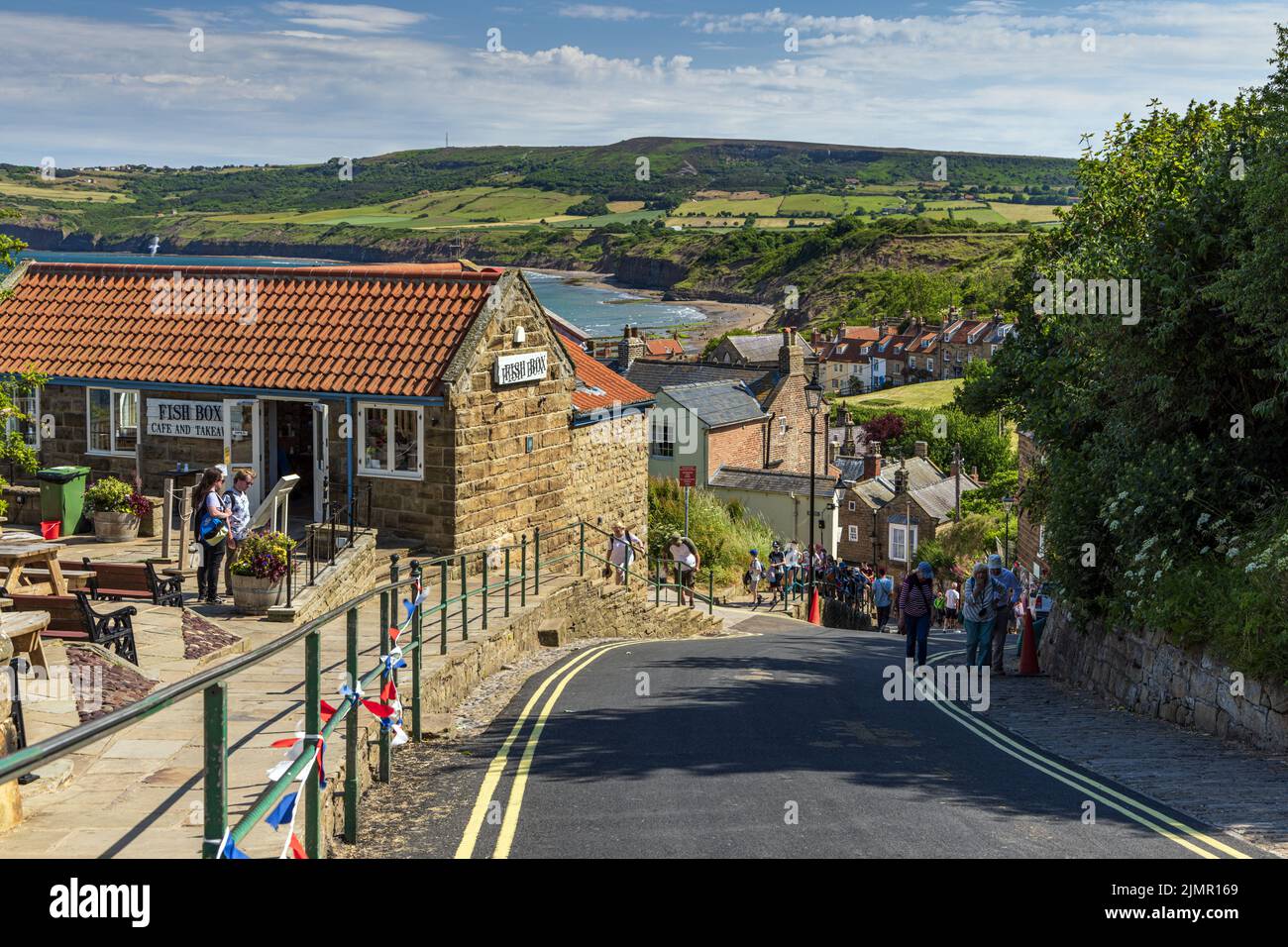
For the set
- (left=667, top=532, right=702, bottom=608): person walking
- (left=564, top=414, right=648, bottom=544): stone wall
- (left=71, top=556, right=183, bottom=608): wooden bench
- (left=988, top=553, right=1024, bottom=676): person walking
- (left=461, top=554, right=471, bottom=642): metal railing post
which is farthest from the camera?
(left=667, top=532, right=702, bottom=608): person walking

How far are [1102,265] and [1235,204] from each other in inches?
107

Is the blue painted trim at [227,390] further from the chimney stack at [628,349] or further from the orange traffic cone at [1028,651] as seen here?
the chimney stack at [628,349]

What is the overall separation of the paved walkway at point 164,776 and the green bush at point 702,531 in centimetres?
3008

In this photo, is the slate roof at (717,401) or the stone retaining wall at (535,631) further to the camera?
the slate roof at (717,401)

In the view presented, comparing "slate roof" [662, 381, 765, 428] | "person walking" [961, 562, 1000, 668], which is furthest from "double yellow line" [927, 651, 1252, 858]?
"slate roof" [662, 381, 765, 428]

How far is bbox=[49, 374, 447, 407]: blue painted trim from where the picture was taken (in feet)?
70.4

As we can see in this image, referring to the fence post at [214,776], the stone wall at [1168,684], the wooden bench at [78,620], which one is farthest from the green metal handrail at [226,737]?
the stone wall at [1168,684]

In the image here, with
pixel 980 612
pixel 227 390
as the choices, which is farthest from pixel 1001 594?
pixel 227 390

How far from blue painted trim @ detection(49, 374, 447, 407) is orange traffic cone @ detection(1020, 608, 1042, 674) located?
967 cm

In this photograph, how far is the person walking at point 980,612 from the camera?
17.9 meters

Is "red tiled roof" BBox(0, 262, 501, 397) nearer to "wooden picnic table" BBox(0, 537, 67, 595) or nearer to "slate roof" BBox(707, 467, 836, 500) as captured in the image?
"wooden picnic table" BBox(0, 537, 67, 595)

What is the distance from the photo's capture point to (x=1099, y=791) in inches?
389
